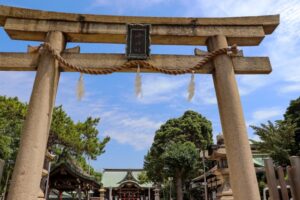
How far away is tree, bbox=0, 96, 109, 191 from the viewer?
16891mm

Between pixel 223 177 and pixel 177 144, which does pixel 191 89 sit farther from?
pixel 177 144

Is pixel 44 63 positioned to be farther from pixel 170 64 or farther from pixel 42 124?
pixel 170 64

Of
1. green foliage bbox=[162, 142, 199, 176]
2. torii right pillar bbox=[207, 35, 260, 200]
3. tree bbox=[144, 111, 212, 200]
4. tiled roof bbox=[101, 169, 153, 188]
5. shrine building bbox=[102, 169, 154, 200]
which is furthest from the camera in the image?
tiled roof bbox=[101, 169, 153, 188]

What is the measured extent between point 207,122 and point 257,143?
1633 cm

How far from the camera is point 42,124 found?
456 centimetres

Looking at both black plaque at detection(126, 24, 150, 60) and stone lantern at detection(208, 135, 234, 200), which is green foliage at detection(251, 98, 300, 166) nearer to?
stone lantern at detection(208, 135, 234, 200)

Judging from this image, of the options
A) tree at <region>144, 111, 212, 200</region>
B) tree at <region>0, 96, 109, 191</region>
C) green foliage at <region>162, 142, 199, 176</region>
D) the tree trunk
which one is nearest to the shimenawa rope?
tree at <region>0, 96, 109, 191</region>

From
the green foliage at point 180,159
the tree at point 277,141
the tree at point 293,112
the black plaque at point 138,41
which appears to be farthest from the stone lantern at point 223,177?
the green foliage at point 180,159

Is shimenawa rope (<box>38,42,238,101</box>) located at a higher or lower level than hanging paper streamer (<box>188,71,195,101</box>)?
higher

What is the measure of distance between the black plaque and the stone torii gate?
125 mm

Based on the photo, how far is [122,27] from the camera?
5.43 metres

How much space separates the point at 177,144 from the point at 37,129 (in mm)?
25272

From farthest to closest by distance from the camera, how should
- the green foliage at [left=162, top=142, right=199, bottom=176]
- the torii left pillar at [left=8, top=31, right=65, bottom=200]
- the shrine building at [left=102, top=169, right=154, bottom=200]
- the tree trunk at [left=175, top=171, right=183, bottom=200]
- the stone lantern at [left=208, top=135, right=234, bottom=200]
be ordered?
1. the shrine building at [left=102, top=169, right=154, bottom=200]
2. the tree trunk at [left=175, top=171, right=183, bottom=200]
3. the green foliage at [left=162, top=142, right=199, bottom=176]
4. the stone lantern at [left=208, top=135, right=234, bottom=200]
5. the torii left pillar at [left=8, top=31, right=65, bottom=200]

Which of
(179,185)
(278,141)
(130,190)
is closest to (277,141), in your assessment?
(278,141)
